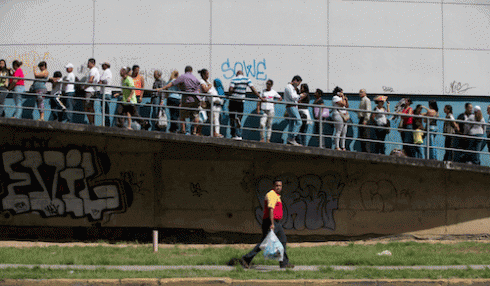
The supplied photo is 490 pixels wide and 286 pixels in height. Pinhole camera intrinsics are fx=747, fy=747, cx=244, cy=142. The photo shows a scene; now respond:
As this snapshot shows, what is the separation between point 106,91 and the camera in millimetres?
18797

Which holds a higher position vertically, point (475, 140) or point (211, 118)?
point (211, 118)

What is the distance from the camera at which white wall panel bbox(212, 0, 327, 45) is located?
21.7m

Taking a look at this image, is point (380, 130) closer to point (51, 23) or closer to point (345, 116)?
point (345, 116)

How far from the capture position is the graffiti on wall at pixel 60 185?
20.0 meters

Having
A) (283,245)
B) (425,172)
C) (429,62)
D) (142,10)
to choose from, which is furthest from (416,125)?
(142,10)

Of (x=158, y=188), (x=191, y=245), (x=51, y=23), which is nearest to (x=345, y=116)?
(x=191, y=245)

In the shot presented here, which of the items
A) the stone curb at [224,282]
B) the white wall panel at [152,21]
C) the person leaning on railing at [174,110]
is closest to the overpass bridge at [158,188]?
the person leaning on railing at [174,110]

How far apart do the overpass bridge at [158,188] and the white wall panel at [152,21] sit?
3405 millimetres

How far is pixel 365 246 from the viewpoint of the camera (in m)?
18.8

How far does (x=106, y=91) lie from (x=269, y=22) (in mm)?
5607

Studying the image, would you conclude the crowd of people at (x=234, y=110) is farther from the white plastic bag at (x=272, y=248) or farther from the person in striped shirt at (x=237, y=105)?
the white plastic bag at (x=272, y=248)

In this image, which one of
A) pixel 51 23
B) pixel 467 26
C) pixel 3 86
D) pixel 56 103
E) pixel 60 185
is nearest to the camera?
pixel 56 103

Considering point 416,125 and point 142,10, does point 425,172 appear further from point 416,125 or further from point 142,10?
point 142,10

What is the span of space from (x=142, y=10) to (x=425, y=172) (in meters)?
9.26
